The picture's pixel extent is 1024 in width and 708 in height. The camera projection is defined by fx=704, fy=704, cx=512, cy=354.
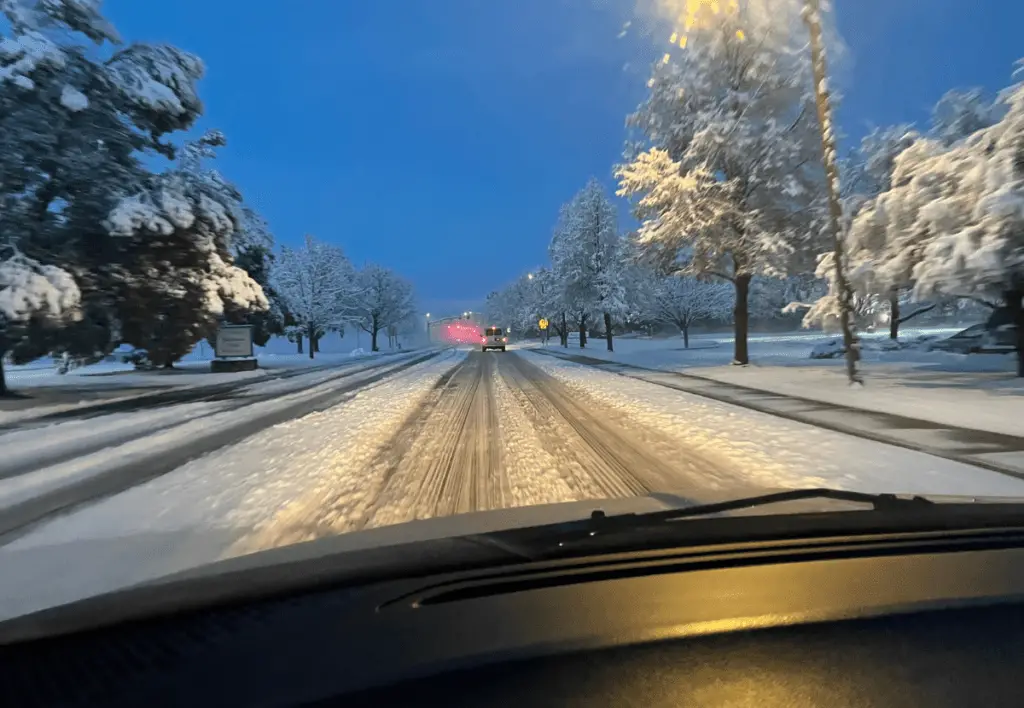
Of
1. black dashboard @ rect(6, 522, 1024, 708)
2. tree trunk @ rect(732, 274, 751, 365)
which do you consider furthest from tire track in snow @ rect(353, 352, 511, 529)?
tree trunk @ rect(732, 274, 751, 365)

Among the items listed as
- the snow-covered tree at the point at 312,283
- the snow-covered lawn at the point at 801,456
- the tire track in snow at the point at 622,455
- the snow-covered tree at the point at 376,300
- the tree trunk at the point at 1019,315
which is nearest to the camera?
the snow-covered lawn at the point at 801,456

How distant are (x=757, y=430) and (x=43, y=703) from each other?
10.2 metres

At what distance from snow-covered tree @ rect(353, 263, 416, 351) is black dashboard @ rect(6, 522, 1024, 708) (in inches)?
3062

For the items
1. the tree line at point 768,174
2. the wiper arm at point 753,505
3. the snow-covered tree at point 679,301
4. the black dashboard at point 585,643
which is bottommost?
the wiper arm at point 753,505

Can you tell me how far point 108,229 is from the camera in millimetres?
17453

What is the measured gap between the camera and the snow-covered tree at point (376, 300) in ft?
270

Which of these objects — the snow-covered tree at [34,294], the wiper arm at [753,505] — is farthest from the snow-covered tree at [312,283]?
the wiper arm at [753,505]

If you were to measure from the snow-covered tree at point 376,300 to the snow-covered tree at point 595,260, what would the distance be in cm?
3493

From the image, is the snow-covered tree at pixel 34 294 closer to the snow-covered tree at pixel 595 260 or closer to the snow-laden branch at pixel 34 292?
the snow-laden branch at pixel 34 292

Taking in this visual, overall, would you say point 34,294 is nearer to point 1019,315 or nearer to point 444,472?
point 444,472

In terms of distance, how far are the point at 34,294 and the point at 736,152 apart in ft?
68.9

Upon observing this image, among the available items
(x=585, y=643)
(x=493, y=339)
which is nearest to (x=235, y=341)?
(x=493, y=339)

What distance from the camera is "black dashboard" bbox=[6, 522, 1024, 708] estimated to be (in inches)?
66.6

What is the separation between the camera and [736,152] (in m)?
24.2
